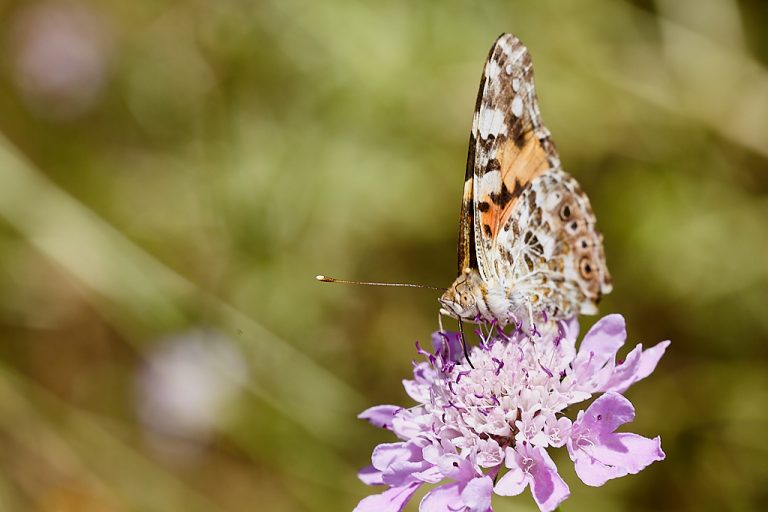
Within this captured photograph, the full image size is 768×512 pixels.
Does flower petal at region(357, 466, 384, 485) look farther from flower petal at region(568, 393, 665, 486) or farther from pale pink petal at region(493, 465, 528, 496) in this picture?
flower petal at region(568, 393, 665, 486)

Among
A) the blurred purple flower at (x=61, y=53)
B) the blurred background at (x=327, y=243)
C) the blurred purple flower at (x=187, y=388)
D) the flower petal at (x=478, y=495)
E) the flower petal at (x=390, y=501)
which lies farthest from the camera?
the blurred purple flower at (x=61, y=53)

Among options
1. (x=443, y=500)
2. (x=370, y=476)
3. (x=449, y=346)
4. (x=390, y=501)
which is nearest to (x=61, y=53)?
(x=449, y=346)

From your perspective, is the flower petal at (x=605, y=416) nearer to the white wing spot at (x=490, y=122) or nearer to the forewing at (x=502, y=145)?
the forewing at (x=502, y=145)

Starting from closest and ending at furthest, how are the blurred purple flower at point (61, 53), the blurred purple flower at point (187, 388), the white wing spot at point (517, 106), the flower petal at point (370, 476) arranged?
the flower petal at point (370, 476)
the white wing spot at point (517, 106)
the blurred purple flower at point (187, 388)
the blurred purple flower at point (61, 53)

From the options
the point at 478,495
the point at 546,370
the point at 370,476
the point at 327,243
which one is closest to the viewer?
the point at 478,495

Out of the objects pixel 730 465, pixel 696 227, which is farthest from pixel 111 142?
pixel 730 465

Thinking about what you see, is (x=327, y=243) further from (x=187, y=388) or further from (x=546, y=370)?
(x=546, y=370)

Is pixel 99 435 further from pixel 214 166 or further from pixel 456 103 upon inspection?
pixel 456 103

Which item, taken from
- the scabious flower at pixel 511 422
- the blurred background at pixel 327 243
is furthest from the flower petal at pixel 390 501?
the blurred background at pixel 327 243

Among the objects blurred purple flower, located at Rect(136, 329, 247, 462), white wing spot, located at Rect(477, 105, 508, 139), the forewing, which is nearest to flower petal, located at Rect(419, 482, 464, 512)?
the forewing
